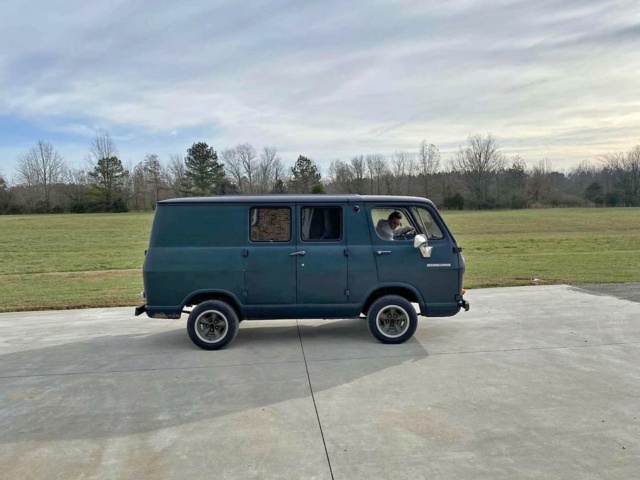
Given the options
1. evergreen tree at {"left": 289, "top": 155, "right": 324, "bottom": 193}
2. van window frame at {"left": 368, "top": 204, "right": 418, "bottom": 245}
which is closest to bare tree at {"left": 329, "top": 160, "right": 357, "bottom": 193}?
evergreen tree at {"left": 289, "top": 155, "right": 324, "bottom": 193}

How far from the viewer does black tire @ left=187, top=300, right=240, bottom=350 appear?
602 centimetres

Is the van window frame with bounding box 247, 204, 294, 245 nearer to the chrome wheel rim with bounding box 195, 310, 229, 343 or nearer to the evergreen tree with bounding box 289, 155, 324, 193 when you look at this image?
the chrome wheel rim with bounding box 195, 310, 229, 343

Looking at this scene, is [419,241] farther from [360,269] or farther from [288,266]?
[288,266]

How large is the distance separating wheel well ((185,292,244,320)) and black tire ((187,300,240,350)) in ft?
0.22

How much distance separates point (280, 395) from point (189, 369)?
1412mm

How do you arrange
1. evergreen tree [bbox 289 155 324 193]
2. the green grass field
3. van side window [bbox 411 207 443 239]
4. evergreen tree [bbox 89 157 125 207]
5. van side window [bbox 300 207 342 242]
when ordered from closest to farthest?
1. van side window [bbox 300 207 342 242]
2. van side window [bbox 411 207 443 239]
3. the green grass field
4. evergreen tree [bbox 289 155 324 193]
5. evergreen tree [bbox 89 157 125 207]

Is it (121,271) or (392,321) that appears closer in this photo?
(392,321)

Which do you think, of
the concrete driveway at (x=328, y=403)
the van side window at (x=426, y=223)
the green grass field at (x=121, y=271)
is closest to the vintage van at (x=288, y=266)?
the van side window at (x=426, y=223)

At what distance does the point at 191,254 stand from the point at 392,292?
2830 mm

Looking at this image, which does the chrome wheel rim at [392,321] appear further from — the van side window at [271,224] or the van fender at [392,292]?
the van side window at [271,224]

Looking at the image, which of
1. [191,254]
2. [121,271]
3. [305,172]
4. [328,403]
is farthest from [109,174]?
[328,403]

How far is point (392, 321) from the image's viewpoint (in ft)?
20.4

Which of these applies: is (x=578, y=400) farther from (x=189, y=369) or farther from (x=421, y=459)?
(x=189, y=369)

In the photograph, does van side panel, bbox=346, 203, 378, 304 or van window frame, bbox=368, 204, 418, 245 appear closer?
van side panel, bbox=346, 203, 378, 304
